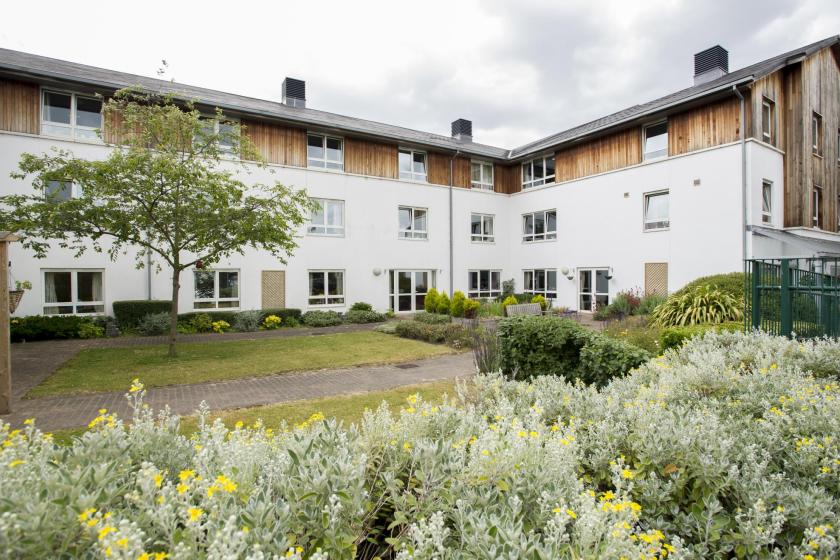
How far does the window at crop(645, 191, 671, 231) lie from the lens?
19.3 meters

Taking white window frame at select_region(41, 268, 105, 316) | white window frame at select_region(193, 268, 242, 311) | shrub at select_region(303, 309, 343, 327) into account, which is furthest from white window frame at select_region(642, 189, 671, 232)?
white window frame at select_region(41, 268, 105, 316)

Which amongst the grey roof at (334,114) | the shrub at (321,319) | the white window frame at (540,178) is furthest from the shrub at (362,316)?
the white window frame at (540,178)

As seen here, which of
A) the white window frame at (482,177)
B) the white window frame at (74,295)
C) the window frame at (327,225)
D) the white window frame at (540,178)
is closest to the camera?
the white window frame at (74,295)

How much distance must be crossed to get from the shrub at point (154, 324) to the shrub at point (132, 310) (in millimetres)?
270

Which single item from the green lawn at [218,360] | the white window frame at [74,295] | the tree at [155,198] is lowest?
the green lawn at [218,360]

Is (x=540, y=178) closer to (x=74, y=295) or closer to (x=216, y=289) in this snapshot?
(x=216, y=289)

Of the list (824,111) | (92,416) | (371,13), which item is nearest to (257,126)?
(371,13)

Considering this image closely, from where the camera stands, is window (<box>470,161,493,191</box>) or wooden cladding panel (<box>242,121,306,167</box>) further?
window (<box>470,161,493,191</box>)

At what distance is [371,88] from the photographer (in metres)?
27.2

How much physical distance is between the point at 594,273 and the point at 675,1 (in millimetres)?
12570

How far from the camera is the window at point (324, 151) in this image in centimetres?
2111

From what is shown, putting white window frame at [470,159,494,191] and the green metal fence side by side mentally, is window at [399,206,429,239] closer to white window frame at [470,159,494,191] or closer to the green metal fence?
white window frame at [470,159,494,191]

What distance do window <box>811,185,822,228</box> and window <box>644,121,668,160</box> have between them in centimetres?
746

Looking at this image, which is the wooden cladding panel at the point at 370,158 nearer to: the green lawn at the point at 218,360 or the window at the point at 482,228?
the window at the point at 482,228
